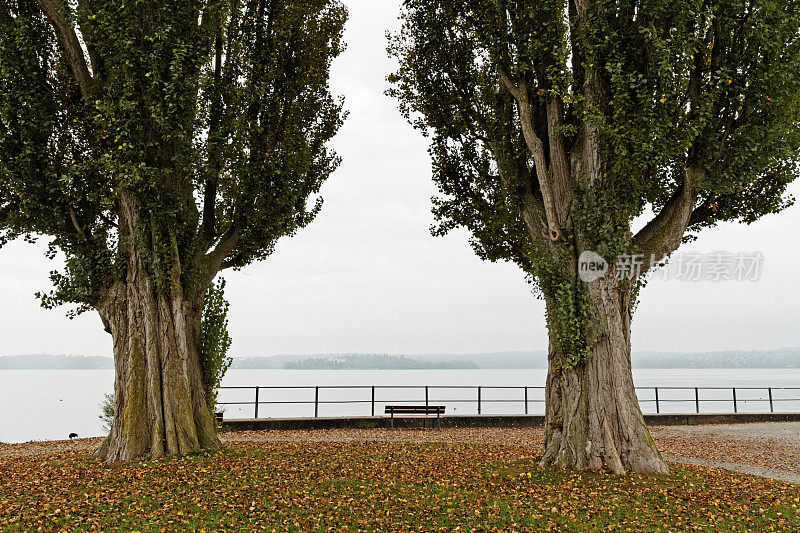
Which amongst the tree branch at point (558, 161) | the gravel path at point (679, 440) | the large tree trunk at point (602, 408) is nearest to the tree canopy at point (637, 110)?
the tree branch at point (558, 161)

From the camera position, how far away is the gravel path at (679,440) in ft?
35.6

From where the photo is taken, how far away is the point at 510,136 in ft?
36.0

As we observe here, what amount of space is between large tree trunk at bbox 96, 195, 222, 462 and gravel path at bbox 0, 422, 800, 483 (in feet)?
6.66

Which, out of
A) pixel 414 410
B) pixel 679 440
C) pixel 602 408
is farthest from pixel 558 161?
pixel 414 410

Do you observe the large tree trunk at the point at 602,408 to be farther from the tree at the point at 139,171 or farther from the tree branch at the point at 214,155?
the tree branch at the point at 214,155

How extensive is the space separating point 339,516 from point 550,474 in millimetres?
3899

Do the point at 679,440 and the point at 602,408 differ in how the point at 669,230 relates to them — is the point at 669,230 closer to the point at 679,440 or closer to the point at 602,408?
the point at 602,408

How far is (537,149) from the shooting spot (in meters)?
9.95

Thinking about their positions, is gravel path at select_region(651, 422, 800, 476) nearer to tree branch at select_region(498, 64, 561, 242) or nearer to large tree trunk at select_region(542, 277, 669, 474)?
large tree trunk at select_region(542, 277, 669, 474)

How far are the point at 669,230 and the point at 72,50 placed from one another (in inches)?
469

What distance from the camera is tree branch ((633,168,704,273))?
9.58m

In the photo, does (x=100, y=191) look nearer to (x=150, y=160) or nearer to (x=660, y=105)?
(x=150, y=160)

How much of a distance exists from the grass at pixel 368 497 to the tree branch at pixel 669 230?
12.3 ft

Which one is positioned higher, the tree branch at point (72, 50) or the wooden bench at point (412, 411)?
the tree branch at point (72, 50)
